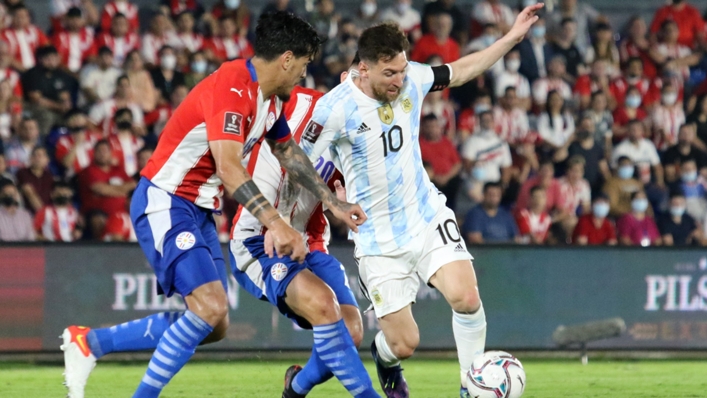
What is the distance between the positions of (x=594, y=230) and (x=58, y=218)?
6073mm

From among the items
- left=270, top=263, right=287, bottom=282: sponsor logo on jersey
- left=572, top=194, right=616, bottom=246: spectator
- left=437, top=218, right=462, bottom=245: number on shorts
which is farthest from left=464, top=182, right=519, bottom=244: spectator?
left=270, top=263, right=287, bottom=282: sponsor logo on jersey

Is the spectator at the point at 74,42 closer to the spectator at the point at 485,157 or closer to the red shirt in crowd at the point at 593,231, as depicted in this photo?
the spectator at the point at 485,157

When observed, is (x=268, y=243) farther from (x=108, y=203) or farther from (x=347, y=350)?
(x=108, y=203)

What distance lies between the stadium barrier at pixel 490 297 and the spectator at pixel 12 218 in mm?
517

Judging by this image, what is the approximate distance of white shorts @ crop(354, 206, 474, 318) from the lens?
6.70 metres

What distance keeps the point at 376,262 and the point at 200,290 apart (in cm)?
146

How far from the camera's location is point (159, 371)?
566cm

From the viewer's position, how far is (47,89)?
12.0 meters

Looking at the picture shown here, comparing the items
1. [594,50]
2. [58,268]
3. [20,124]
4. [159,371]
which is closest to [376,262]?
[159,371]

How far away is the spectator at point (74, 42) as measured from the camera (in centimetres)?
1248

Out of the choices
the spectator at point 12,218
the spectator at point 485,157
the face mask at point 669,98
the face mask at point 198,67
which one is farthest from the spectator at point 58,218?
the face mask at point 669,98

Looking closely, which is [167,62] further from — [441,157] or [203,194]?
[203,194]

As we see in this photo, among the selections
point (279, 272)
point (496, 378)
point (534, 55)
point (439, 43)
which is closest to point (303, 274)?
point (279, 272)

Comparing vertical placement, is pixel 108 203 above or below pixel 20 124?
below
